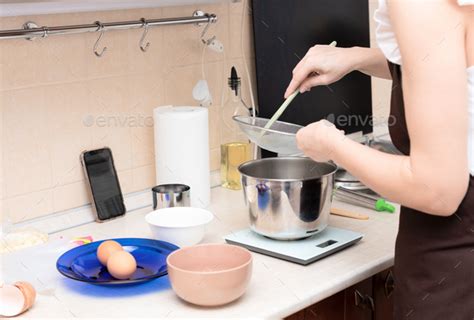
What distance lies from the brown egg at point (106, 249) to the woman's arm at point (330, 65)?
0.47 metres

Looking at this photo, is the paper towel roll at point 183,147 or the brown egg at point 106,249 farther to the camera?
the paper towel roll at point 183,147

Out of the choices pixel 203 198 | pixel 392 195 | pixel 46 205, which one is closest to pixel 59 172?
pixel 46 205

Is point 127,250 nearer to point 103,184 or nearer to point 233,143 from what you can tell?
point 103,184

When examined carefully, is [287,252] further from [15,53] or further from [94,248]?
[15,53]

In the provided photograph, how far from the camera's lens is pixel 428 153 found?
1.16 m

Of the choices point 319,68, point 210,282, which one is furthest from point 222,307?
point 319,68

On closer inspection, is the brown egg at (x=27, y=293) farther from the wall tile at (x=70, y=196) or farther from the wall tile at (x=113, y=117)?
the wall tile at (x=113, y=117)

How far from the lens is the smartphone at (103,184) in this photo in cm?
187

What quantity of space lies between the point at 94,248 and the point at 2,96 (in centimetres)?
39

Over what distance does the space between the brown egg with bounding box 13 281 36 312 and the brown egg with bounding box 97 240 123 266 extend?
175 millimetres

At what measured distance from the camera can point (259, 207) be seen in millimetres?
1693

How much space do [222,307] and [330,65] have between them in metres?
0.57

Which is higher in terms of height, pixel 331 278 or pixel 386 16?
pixel 386 16

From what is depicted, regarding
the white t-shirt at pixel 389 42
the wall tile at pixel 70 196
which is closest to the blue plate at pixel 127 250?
the wall tile at pixel 70 196
